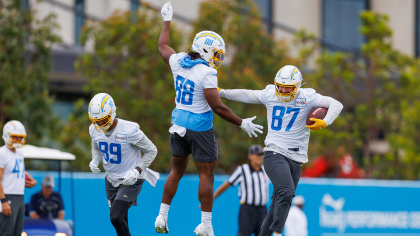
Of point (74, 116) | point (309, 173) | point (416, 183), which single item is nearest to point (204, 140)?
point (416, 183)

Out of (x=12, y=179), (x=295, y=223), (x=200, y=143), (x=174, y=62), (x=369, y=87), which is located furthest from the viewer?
(x=369, y=87)

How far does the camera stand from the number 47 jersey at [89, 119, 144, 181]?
24.4 feet

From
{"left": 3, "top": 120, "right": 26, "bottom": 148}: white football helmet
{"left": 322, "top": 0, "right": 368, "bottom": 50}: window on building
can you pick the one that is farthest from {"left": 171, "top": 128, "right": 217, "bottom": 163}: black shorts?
{"left": 322, "top": 0, "right": 368, "bottom": 50}: window on building

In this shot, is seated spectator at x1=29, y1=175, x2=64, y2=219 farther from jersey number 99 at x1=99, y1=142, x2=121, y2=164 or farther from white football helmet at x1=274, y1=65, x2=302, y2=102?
white football helmet at x1=274, y1=65, x2=302, y2=102

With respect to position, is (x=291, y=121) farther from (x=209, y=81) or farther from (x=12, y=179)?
(x=12, y=179)

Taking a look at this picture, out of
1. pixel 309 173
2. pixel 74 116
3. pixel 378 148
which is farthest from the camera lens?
pixel 378 148

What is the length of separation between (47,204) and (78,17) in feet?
59.4

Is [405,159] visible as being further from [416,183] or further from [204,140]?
[204,140]

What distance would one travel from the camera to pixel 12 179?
9.05 metres

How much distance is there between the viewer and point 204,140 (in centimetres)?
687

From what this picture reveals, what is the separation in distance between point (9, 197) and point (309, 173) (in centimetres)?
1531

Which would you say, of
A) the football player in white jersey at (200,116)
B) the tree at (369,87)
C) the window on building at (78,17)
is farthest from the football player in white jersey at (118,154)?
the window on building at (78,17)

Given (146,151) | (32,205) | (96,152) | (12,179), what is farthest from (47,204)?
(146,151)

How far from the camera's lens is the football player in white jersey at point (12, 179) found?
29.3 feet
